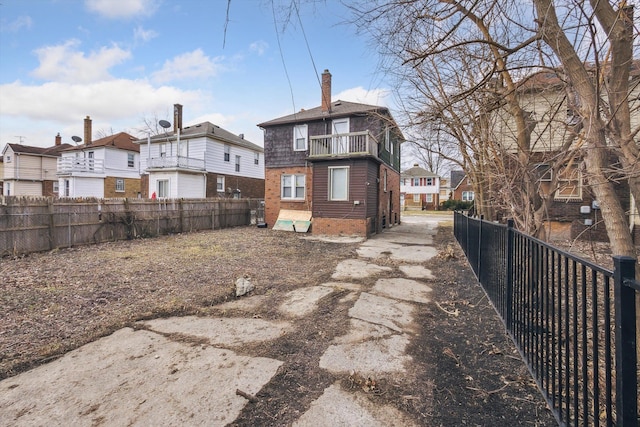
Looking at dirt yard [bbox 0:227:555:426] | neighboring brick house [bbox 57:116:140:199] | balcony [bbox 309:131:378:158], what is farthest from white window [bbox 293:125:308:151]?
neighboring brick house [bbox 57:116:140:199]

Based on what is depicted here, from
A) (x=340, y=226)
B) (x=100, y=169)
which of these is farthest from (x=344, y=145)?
A: (x=100, y=169)

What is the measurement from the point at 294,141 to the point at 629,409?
16277mm

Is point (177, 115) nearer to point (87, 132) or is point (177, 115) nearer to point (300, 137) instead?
point (87, 132)

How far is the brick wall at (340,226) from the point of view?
12.9 meters

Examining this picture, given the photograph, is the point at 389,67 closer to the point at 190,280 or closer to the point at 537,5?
the point at 537,5

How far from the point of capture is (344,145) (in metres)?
14.0

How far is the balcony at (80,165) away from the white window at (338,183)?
73.6 feet

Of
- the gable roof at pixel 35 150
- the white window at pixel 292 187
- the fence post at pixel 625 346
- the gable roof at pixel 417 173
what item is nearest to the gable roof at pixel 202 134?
the white window at pixel 292 187

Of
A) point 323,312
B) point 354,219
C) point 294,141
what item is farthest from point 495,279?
point 294,141

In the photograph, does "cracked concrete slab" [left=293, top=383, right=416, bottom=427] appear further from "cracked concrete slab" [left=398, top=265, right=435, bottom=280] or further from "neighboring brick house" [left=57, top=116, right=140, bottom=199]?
"neighboring brick house" [left=57, top=116, right=140, bottom=199]

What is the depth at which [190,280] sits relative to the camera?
5.86m

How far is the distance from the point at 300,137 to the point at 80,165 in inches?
860

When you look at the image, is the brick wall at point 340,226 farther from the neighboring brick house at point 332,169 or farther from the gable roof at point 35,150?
the gable roof at point 35,150

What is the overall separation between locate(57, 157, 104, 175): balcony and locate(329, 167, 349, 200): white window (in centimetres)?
2243
